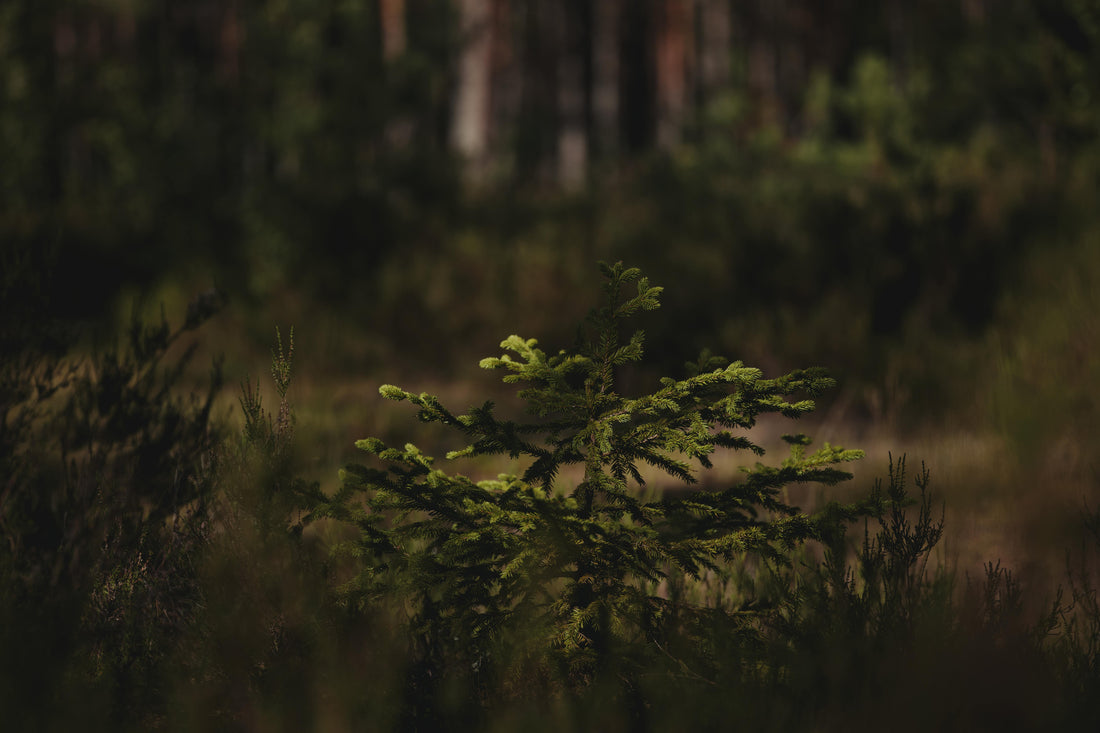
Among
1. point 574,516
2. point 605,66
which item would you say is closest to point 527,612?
point 574,516

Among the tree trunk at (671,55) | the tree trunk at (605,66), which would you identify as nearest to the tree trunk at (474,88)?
the tree trunk at (605,66)

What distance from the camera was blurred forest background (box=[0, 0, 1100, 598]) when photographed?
458cm

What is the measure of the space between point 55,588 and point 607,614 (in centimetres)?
148

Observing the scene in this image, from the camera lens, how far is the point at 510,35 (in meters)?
25.2

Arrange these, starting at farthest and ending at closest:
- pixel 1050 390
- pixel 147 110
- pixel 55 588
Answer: pixel 147 110 < pixel 1050 390 < pixel 55 588

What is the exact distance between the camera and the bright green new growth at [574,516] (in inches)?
84.3

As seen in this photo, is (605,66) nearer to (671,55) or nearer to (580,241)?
(671,55)

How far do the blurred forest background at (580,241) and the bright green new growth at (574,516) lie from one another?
5.11 ft

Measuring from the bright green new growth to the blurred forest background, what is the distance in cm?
156

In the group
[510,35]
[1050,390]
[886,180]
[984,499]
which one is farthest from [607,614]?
[510,35]

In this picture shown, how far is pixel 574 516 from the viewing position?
7.20ft

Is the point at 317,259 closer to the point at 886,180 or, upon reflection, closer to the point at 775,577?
the point at 886,180

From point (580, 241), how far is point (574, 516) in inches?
318

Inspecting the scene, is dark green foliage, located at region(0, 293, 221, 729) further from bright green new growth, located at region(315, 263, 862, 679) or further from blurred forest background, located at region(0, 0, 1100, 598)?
bright green new growth, located at region(315, 263, 862, 679)
